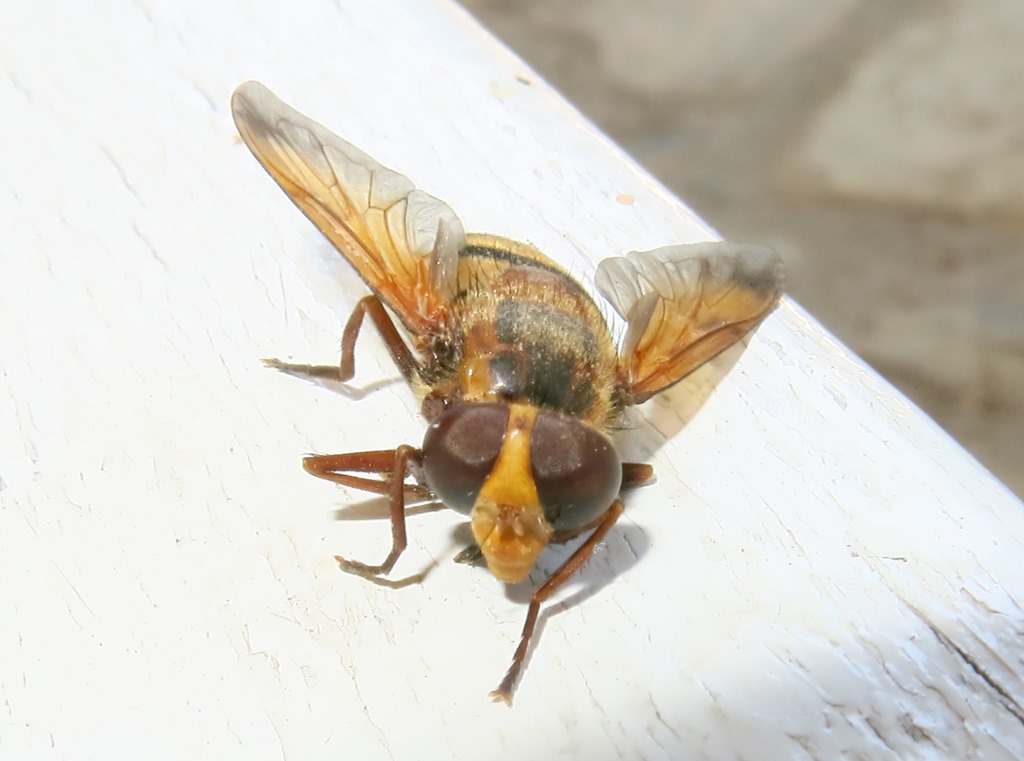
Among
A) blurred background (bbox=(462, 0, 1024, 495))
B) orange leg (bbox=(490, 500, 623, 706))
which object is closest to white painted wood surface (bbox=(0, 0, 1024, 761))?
orange leg (bbox=(490, 500, 623, 706))

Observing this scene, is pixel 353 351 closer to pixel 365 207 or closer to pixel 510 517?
pixel 365 207

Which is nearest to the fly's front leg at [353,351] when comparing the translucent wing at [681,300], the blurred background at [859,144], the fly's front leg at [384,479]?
the fly's front leg at [384,479]

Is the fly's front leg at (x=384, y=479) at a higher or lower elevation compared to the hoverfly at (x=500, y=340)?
lower

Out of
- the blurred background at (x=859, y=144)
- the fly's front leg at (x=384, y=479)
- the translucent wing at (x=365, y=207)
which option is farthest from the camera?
the blurred background at (x=859, y=144)

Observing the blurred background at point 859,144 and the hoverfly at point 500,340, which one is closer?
the hoverfly at point 500,340

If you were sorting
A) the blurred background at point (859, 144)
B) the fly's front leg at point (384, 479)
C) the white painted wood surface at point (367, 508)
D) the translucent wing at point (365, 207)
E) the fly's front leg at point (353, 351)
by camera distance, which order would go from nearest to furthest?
the white painted wood surface at point (367, 508) < the fly's front leg at point (384, 479) < the fly's front leg at point (353, 351) < the translucent wing at point (365, 207) < the blurred background at point (859, 144)

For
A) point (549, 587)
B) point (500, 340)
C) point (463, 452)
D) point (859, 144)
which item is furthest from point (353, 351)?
point (859, 144)

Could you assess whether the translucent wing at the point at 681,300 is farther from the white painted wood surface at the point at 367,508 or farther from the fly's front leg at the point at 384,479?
the fly's front leg at the point at 384,479
